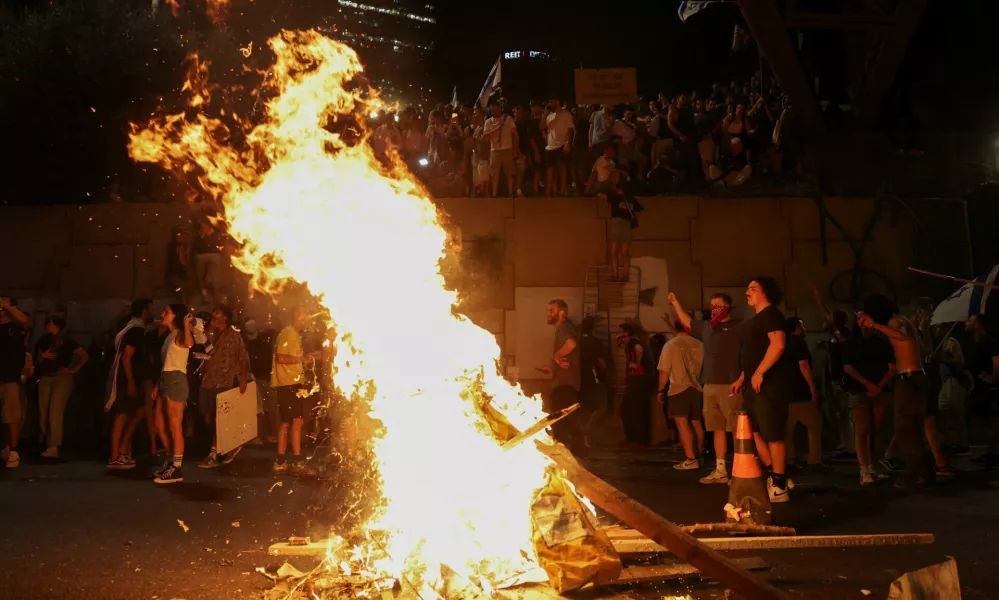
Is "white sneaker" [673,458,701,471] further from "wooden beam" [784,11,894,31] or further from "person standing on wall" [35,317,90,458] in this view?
"person standing on wall" [35,317,90,458]

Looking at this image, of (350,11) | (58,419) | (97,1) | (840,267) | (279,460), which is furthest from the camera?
(350,11)

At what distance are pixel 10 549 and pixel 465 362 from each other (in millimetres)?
3938

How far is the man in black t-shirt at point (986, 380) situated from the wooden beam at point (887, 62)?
15.4ft

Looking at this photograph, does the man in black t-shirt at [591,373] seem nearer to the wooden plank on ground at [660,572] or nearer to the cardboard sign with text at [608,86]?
the cardboard sign with text at [608,86]

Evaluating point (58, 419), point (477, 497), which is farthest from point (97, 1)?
point (477, 497)

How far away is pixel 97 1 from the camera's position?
49.4ft

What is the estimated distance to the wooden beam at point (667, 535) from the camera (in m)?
3.76

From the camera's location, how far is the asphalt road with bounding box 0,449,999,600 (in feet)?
15.9

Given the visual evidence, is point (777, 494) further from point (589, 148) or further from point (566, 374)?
point (589, 148)

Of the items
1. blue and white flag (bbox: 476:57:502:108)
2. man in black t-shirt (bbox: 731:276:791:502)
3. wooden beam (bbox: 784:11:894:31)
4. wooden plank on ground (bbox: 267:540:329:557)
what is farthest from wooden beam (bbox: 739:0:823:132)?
blue and white flag (bbox: 476:57:502:108)

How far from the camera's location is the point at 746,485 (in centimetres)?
607

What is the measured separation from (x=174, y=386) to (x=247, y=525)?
301cm

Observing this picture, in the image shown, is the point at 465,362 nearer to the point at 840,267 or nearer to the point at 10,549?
the point at 10,549

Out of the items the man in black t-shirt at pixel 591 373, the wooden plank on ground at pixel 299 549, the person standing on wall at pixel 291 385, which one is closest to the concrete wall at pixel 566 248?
the man in black t-shirt at pixel 591 373
